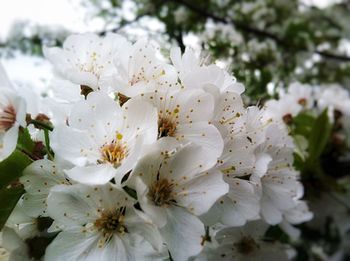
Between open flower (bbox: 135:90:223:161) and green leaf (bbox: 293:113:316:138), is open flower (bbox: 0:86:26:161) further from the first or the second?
green leaf (bbox: 293:113:316:138)

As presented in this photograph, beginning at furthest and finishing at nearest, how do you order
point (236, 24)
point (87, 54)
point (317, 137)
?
1. point (236, 24)
2. point (317, 137)
3. point (87, 54)

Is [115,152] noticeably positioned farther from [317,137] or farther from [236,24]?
[236,24]

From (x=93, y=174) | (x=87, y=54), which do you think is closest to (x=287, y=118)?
(x=87, y=54)

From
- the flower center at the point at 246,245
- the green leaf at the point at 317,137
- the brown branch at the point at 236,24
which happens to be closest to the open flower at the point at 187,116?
the flower center at the point at 246,245

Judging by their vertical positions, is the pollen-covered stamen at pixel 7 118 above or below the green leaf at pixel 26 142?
above

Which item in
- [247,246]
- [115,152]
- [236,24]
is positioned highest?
[115,152]

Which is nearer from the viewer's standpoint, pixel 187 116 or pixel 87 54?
pixel 187 116

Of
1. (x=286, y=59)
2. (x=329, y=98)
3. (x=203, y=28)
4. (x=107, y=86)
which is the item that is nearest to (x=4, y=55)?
(x=203, y=28)

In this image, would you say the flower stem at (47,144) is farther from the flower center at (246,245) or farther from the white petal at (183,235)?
the flower center at (246,245)
